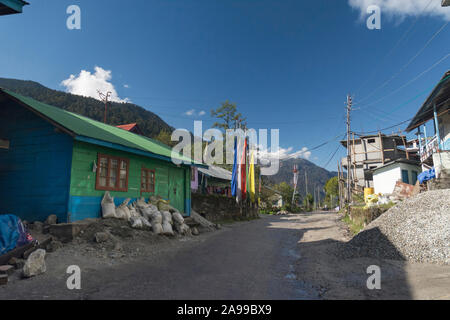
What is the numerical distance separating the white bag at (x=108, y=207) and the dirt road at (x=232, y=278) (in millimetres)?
2471

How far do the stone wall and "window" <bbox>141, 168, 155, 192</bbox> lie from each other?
6.17 m

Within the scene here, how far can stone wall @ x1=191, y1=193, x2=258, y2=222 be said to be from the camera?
18875mm

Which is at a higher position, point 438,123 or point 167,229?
point 438,123

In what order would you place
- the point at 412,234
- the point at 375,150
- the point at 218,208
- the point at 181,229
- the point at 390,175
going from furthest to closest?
the point at 375,150 → the point at 390,175 → the point at 218,208 → the point at 181,229 → the point at 412,234

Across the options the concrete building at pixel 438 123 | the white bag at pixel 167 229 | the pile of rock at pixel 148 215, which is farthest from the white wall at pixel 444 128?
the white bag at pixel 167 229

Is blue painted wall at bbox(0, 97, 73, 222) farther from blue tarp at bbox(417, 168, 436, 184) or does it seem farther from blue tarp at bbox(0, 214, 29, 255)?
blue tarp at bbox(417, 168, 436, 184)

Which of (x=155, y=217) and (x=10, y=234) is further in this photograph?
(x=155, y=217)

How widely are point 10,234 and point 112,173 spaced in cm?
456

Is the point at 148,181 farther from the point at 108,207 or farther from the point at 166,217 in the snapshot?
the point at 108,207

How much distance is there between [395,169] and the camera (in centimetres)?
2319

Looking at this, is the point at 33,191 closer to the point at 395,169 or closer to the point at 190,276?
the point at 190,276

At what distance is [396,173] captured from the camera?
23047 millimetres

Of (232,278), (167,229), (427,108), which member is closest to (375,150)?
(427,108)

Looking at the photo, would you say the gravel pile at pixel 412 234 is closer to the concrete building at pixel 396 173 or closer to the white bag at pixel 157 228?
the white bag at pixel 157 228
